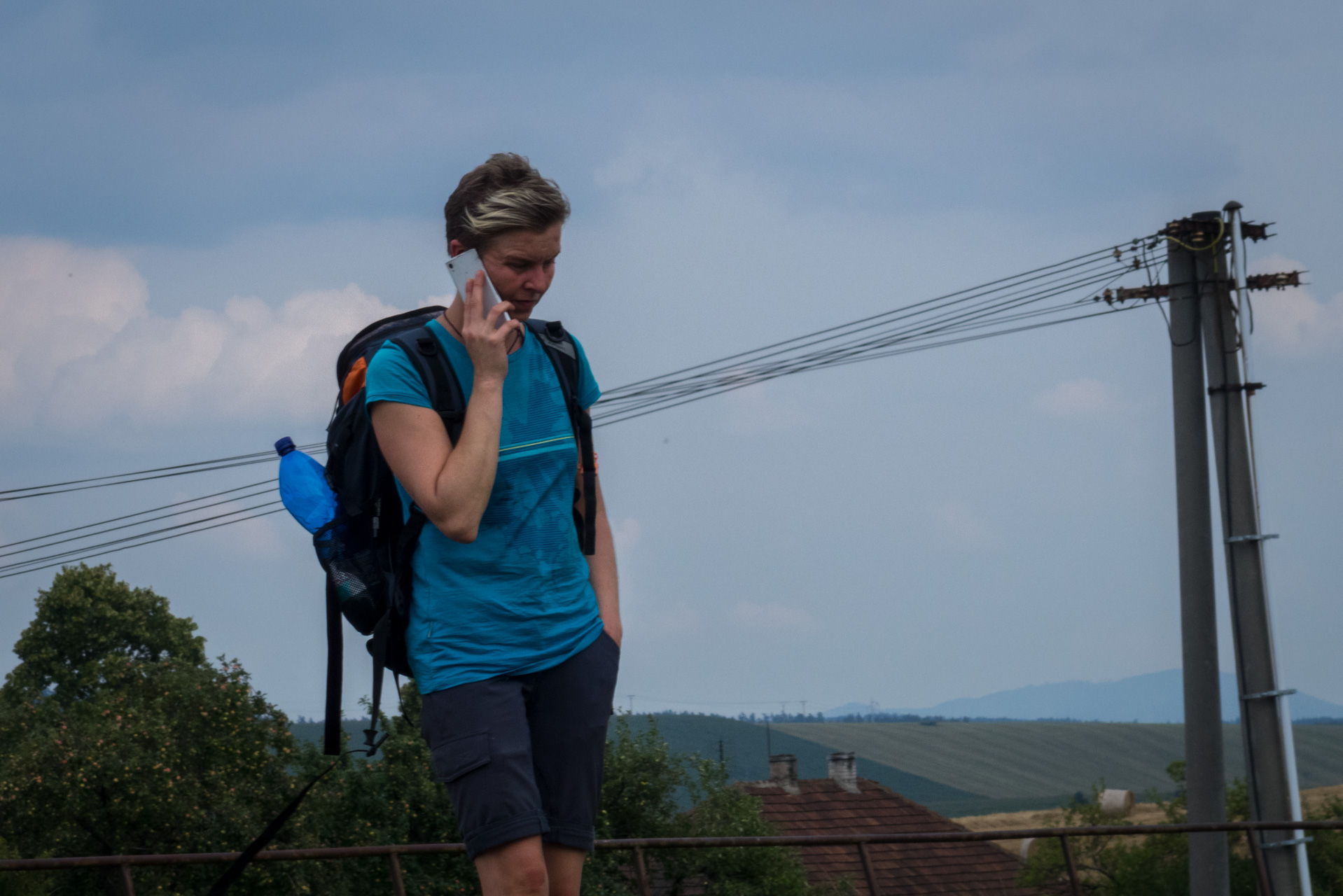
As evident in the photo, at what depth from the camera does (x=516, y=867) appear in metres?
1.85

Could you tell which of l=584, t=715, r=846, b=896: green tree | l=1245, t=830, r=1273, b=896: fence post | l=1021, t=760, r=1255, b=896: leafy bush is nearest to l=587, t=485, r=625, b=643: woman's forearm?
l=1245, t=830, r=1273, b=896: fence post

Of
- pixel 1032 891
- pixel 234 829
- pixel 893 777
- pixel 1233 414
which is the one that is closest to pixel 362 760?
pixel 234 829

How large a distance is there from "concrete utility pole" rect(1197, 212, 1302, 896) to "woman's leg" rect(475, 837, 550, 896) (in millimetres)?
11259

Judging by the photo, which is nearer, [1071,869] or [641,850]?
[641,850]

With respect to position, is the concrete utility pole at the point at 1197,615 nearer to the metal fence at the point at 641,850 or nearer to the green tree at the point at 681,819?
the metal fence at the point at 641,850

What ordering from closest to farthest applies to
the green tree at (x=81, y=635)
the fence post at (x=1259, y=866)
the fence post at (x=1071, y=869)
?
the fence post at (x=1071, y=869) < the fence post at (x=1259, y=866) < the green tree at (x=81, y=635)

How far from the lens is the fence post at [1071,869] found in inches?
210

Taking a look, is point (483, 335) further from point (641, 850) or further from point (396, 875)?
point (641, 850)

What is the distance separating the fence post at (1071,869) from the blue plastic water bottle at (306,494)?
167 inches

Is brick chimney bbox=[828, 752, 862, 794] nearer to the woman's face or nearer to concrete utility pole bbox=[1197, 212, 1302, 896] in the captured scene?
concrete utility pole bbox=[1197, 212, 1302, 896]

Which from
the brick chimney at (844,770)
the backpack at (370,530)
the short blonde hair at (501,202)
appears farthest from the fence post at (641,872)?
the brick chimney at (844,770)

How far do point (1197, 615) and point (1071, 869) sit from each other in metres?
7.57

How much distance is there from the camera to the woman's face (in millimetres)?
1942

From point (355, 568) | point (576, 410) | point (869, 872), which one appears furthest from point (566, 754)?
point (869, 872)
